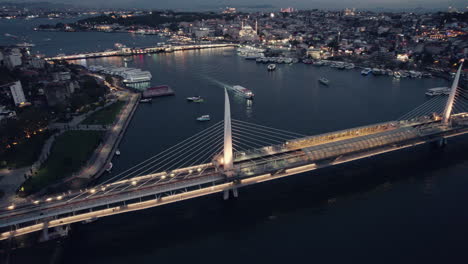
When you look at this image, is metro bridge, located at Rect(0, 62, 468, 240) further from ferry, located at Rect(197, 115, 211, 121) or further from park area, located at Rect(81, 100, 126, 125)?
park area, located at Rect(81, 100, 126, 125)

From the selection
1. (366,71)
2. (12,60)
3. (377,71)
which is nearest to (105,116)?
(12,60)

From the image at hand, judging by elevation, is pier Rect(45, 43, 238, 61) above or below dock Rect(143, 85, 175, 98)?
above

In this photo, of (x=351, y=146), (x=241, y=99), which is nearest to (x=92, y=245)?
(x=351, y=146)

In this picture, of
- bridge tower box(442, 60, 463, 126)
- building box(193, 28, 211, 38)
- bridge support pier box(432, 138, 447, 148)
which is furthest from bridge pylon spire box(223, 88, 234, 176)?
building box(193, 28, 211, 38)

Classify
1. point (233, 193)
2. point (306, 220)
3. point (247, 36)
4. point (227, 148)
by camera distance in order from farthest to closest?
point (247, 36), point (233, 193), point (227, 148), point (306, 220)

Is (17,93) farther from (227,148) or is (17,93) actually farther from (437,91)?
(437,91)

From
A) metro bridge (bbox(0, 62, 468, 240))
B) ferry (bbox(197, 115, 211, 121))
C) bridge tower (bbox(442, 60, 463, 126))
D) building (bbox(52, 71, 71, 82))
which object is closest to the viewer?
metro bridge (bbox(0, 62, 468, 240))

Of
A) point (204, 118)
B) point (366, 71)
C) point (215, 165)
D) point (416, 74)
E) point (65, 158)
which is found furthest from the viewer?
point (366, 71)
